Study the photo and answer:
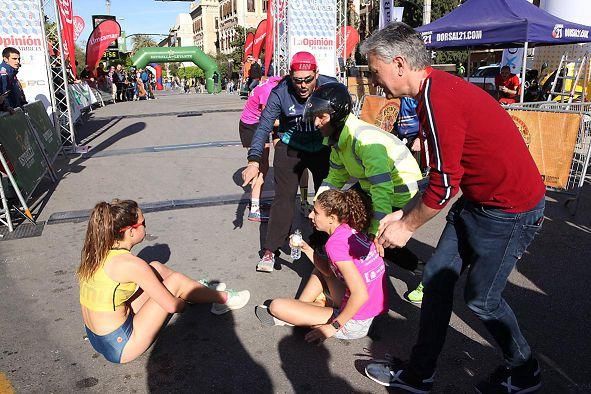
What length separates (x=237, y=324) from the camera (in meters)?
3.42

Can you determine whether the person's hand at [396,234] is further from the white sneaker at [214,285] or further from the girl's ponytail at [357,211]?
the white sneaker at [214,285]

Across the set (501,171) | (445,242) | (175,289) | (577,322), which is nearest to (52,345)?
(175,289)

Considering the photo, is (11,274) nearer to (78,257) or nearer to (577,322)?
(78,257)

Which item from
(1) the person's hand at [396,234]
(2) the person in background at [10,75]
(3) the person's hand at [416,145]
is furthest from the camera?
(2) the person in background at [10,75]

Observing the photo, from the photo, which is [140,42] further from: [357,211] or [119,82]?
[357,211]

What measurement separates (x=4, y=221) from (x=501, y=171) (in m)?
5.63

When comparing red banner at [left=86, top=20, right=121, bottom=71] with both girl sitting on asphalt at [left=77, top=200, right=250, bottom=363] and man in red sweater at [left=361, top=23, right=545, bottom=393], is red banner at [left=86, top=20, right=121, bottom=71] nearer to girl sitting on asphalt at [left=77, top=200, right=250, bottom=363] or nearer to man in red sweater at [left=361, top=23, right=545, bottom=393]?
girl sitting on asphalt at [left=77, top=200, right=250, bottom=363]

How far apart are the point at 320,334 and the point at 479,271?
1.16 meters

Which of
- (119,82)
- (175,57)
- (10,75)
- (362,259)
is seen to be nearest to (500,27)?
(362,259)

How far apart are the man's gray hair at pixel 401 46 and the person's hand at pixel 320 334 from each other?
173cm

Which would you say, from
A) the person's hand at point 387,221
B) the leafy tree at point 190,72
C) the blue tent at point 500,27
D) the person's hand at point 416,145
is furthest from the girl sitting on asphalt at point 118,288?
the leafy tree at point 190,72

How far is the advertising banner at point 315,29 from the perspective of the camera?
1284cm

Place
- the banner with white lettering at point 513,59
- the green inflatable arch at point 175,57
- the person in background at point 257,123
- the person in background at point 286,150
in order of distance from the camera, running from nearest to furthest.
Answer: the person in background at point 286,150, the person in background at point 257,123, the banner with white lettering at point 513,59, the green inflatable arch at point 175,57

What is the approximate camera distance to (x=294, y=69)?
391 centimetres
